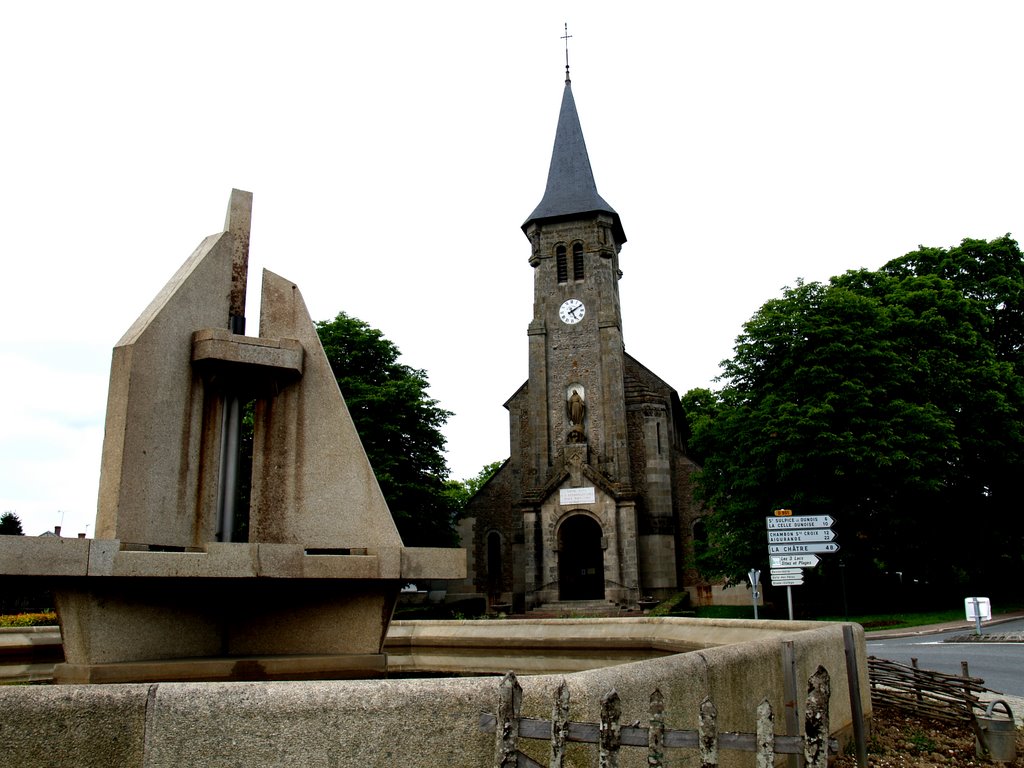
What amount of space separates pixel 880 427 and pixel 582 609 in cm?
1394

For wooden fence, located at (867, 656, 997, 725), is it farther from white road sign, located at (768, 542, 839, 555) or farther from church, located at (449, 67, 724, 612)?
church, located at (449, 67, 724, 612)

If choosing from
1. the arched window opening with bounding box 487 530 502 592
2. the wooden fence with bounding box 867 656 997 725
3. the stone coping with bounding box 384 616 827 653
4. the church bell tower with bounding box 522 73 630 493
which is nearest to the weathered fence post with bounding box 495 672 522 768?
the stone coping with bounding box 384 616 827 653

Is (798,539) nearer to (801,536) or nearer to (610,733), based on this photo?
(801,536)

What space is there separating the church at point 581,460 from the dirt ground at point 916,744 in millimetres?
26019

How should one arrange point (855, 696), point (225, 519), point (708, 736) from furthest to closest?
1. point (225, 519)
2. point (855, 696)
3. point (708, 736)

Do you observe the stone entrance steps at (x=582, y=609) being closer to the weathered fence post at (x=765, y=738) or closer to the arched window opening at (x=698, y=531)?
the arched window opening at (x=698, y=531)

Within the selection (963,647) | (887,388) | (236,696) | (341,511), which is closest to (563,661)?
(341,511)

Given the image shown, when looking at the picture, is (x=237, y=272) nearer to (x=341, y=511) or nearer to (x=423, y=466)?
(x=341, y=511)

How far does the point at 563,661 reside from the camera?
938cm

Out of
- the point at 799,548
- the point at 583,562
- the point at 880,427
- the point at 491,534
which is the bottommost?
the point at 799,548

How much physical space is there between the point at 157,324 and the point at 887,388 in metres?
27.0

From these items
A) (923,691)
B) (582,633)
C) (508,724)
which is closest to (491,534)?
(582,633)

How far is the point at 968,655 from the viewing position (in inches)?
667

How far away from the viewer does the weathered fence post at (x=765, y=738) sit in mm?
3271
